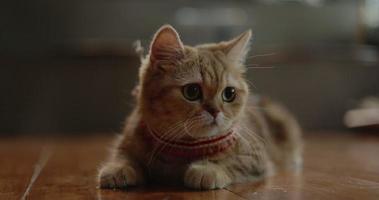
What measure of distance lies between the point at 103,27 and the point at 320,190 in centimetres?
242

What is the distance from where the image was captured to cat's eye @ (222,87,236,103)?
1.36 meters

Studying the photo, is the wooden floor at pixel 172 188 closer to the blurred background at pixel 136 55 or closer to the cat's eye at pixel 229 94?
the cat's eye at pixel 229 94

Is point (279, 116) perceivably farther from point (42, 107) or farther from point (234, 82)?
point (42, 107)

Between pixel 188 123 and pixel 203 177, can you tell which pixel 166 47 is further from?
pixel 203 177

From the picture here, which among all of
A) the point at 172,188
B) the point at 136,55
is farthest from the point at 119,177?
the point at 136,55

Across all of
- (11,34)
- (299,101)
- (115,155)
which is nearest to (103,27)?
(11,34)

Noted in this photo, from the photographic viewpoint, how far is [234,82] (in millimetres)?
1390

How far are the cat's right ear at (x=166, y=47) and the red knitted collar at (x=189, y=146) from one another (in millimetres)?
179

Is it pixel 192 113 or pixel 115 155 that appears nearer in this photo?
pixel 192 113

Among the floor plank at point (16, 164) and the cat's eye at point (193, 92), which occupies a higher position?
the cat's eye at point (193, 92)

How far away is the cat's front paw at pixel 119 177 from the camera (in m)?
1.35

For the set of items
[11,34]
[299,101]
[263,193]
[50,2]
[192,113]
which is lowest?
[263,193]

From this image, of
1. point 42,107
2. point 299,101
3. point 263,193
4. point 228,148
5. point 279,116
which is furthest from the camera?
point 299,101

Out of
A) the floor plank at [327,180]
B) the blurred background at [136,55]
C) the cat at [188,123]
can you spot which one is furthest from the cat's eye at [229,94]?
the blurred background at [136,55]
